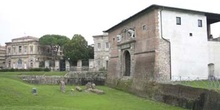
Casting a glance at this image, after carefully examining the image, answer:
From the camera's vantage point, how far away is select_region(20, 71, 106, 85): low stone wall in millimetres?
36156

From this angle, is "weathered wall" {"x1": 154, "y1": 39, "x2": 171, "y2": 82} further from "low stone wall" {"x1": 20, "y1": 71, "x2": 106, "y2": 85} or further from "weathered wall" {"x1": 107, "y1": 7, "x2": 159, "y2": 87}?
"low stone wall" {"x1": 20, "y1": 71, "x2": 106, "y2": 85}

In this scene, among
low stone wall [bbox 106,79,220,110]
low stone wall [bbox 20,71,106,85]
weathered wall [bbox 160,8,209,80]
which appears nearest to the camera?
low stone wall [bbox 106,79,220,110]

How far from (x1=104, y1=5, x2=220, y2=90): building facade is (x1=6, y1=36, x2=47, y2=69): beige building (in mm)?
42226

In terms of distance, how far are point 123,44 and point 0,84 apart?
14372mm

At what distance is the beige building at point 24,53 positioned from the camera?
64188mm

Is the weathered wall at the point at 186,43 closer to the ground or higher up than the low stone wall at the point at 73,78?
higher up

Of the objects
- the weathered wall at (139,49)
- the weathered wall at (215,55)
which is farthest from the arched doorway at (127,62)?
the weathered wall at (215,55)

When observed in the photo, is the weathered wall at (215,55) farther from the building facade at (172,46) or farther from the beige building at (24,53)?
the beige building at (24,53)

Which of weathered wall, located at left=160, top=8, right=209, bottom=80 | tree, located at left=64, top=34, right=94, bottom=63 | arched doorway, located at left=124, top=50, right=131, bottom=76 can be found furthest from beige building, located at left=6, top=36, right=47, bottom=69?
weathered wall, located at left=160, top=8, right=209, bottom=80

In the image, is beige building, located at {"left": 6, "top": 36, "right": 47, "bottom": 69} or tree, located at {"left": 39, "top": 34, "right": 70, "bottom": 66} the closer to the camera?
tree, located at {"left": 39, "top": 34, "right": 70, "bottom": 66}

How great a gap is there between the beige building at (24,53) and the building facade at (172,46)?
42226 millimetres

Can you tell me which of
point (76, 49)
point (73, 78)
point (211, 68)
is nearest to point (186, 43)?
point (211, 68)

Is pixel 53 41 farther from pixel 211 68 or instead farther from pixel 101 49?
pixel 211 68

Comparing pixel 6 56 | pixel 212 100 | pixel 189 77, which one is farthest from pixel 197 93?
pixel 6 56
